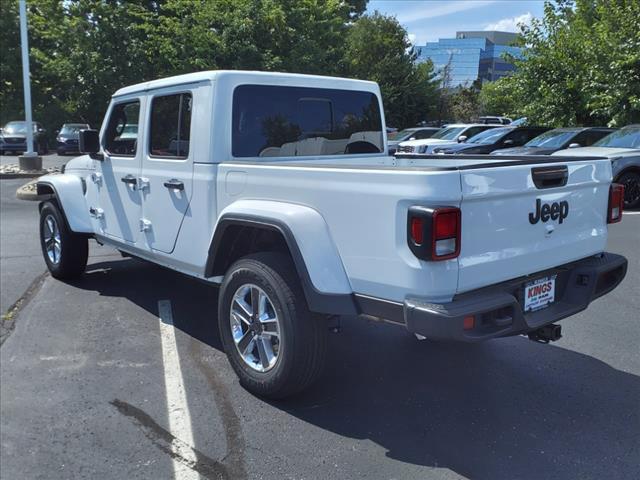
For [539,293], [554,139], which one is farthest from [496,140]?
[539,293]

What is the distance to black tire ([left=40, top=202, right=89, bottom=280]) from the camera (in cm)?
613

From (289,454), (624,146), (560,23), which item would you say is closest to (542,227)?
(289,454)

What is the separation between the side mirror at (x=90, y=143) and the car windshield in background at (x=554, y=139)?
1061 centimetres

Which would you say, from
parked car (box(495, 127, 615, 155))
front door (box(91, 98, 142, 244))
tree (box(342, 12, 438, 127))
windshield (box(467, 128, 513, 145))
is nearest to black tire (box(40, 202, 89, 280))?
front door (box(91, 98, 142, 244))

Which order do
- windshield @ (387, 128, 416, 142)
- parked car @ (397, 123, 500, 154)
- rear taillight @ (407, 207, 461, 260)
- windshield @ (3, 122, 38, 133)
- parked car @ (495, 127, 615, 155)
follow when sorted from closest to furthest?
rear taillight @ (407, 207, 461, 260), parked car @ (495, 127, 615, 155), parked car @ (397, 123, 500, 154), windshield @ (387, 128, 416, 142), windshield @ (3, 122, 38, 133)

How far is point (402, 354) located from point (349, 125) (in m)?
1.87

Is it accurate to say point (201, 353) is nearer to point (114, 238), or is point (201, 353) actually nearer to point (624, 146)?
point (114, 238)

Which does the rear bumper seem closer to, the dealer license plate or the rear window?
the dealer license plate

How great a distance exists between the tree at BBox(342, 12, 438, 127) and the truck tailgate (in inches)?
1129

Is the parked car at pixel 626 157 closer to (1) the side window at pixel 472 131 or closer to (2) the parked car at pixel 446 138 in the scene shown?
(2) the parked car at pixel 446 138

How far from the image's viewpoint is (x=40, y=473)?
2.96 m

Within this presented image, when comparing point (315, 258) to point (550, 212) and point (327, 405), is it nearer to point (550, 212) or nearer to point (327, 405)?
point (327, 405)

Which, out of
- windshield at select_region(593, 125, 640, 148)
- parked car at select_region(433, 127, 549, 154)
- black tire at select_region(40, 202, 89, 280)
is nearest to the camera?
black tire at select_region(40, 202, 89, 280)

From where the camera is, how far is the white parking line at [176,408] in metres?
3.02
